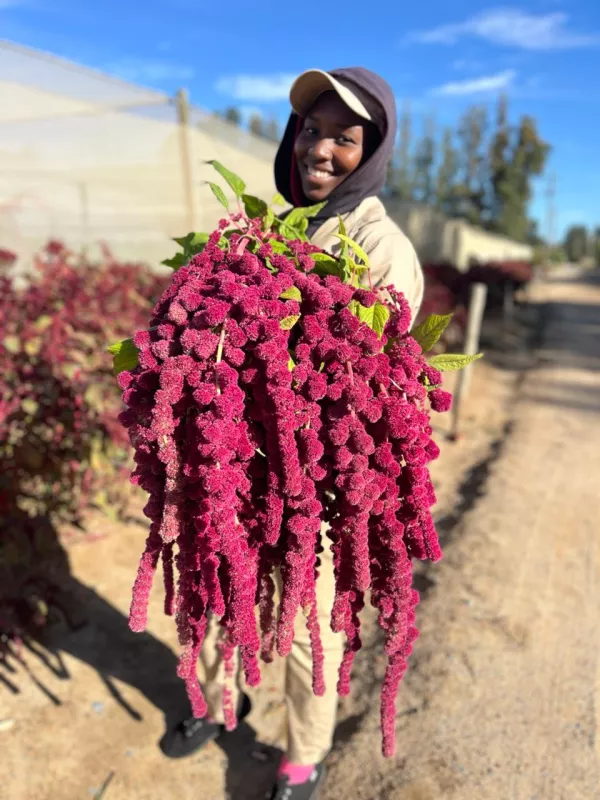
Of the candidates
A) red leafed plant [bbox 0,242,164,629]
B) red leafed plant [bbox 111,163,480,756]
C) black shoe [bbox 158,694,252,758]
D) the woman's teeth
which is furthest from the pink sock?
the woman's teeth

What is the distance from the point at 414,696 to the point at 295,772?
638 mm

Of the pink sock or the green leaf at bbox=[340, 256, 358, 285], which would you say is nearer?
the green leaf at bbox=[340, 256, 358, 285]

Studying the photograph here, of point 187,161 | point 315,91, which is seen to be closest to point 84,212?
point 187,161

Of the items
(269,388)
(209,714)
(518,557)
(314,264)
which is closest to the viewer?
(269,388)

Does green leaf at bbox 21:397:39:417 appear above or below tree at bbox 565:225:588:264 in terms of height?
above

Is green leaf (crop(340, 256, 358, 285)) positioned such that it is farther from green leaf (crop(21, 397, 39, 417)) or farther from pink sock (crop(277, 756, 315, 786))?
green leaf (crop(21, 397, 39, 417))

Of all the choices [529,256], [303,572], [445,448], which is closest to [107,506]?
[303,572]

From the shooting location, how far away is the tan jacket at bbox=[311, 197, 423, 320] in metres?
1.31

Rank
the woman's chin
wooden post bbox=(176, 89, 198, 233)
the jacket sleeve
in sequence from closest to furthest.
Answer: the jacket sleeve
the woman's chin
wooden post bbox=(176, 89, 198, 233)

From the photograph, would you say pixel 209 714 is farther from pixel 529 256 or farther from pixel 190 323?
pixel 529 256

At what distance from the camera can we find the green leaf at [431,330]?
1.13 meters

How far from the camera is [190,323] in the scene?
3.20 ft

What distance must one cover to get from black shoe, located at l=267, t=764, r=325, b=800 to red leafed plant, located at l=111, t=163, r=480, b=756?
0.92m

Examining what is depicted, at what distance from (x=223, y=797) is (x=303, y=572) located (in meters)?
1.32
